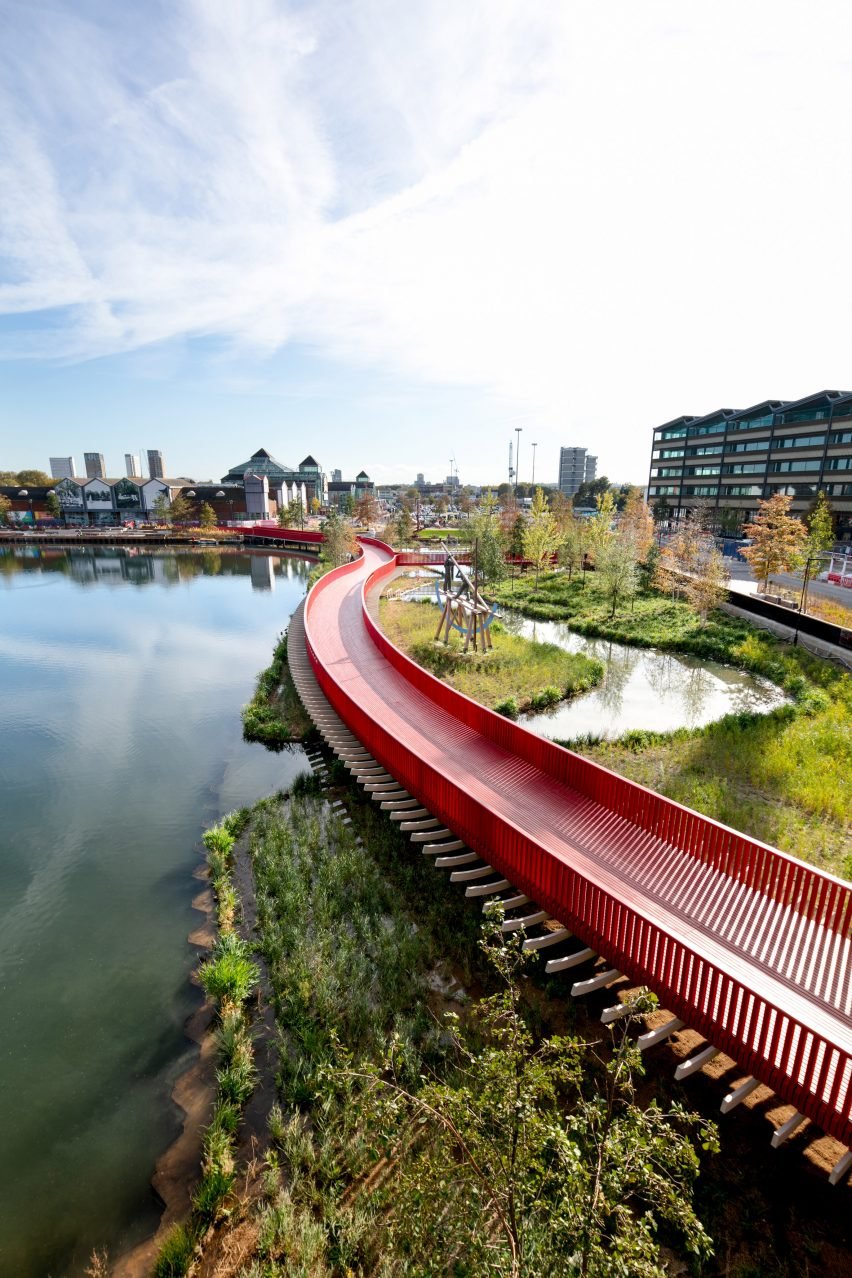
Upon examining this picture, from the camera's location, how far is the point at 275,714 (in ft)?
61.9

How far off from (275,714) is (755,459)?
73.9 metres

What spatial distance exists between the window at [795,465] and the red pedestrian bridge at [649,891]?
6718 centimetres

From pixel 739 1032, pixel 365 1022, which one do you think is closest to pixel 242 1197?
pixel 365 1022

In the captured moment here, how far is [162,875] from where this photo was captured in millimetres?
11508

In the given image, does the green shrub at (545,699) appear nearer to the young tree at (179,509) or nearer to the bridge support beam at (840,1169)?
the bridge support beam at (840,1169)

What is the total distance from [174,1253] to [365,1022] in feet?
9.16

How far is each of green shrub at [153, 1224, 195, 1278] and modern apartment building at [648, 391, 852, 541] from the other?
7022 centimetres

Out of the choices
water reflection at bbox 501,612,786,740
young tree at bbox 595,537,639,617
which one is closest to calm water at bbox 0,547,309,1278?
water reflection at bbox 501,612,786,740

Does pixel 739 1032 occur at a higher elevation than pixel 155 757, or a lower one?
higher

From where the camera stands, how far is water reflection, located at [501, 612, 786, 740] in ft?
57.0

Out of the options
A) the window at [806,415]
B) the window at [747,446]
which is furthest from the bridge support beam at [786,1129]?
the window at [747,446]

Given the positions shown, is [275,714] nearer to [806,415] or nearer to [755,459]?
[806,415]

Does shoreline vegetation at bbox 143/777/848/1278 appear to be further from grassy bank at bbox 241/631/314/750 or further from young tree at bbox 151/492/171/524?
young tree at bbox 151/492/171/524

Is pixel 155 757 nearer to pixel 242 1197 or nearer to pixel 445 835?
pixel 445 835
